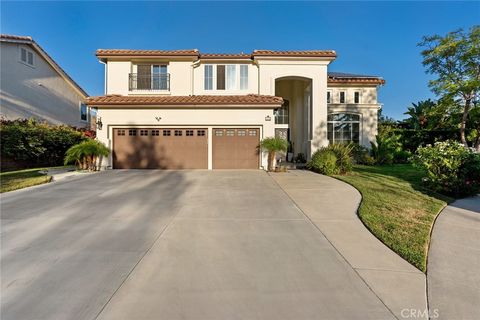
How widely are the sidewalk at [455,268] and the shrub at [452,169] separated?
2.45 meters

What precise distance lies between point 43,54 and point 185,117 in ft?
46.6

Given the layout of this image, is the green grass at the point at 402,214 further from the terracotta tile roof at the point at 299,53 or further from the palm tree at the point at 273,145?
the terracotta tile roof at the point at 299,53

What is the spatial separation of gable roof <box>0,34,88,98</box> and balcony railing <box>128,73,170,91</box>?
8.73m

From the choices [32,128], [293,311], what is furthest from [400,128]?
[32,128]

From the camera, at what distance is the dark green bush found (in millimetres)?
11856

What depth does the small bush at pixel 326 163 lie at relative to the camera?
10.9 meters

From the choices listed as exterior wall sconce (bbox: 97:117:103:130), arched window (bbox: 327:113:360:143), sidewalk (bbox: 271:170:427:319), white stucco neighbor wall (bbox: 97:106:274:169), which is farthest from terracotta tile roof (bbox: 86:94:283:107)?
sidewalk (bbox: 271:170:427:319)

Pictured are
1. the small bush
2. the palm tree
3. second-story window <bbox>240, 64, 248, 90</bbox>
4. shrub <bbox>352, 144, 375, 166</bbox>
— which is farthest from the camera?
shrub <bbox>352, 144, 375, 166</bbox>

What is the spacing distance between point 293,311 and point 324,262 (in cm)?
114

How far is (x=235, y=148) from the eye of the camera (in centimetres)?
1284

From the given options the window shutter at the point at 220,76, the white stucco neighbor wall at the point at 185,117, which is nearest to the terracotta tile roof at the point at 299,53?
the window shutter at the point at 220,76

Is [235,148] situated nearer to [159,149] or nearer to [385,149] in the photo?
[159,149]

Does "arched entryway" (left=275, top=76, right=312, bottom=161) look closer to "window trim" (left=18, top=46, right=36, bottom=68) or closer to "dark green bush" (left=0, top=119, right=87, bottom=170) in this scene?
"dark green bush" (left=0, top=119, right=87, bottom=170)

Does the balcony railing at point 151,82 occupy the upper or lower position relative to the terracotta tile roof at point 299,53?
lower
